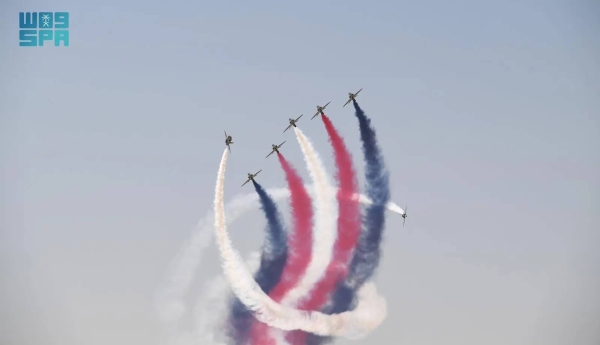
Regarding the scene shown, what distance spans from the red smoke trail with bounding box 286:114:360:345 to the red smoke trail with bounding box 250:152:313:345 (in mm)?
1905

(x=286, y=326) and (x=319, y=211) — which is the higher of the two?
(x=319, y=211)

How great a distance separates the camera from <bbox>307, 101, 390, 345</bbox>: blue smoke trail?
89750 millimetres

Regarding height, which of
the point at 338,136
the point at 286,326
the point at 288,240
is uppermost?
the point at 338,136

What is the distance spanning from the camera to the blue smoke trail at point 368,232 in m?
89.8

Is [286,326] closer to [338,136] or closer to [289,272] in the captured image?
[289,272]

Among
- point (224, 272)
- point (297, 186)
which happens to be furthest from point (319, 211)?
point (224, 272)

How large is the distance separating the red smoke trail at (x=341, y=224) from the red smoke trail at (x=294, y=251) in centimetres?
191

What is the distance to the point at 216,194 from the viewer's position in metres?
88.6

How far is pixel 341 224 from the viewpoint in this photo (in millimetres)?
89688

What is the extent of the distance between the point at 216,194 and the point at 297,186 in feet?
20.0

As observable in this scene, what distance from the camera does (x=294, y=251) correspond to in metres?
88.8

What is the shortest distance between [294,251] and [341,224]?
4135 mm

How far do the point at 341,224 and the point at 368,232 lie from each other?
2.19 meters

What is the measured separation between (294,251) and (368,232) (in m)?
5.89
